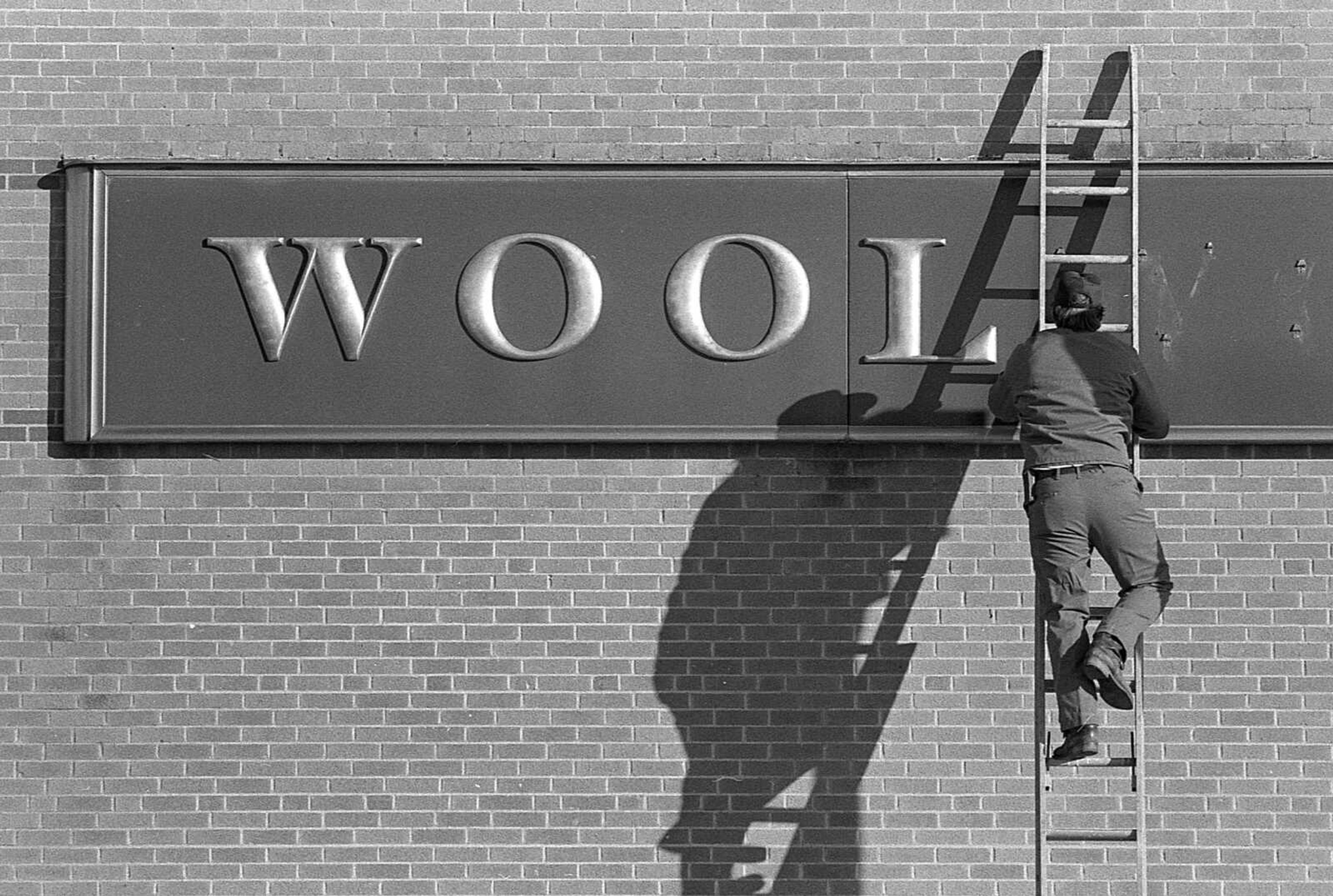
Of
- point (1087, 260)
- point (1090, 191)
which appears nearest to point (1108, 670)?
point (1087, 260)

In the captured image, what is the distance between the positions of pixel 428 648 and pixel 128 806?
1438 millimetres

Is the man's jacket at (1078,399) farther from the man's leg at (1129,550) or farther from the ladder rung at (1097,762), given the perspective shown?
the ladder rung at (1097,762)

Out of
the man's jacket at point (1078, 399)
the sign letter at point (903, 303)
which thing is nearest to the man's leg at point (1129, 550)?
the man's jacket at point (1078, 399)

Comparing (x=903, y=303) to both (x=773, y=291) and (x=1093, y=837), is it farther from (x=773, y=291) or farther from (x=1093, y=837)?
(x=1093, y=837)

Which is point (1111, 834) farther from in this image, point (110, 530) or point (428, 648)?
point (110, 530)

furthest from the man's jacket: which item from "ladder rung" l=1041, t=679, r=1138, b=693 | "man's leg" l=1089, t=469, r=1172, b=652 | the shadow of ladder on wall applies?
"ladder rung" l=1041, t=679, r=1138, b=693

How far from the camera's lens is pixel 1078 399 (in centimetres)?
625

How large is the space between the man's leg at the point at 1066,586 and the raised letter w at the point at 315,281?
9.56 ft

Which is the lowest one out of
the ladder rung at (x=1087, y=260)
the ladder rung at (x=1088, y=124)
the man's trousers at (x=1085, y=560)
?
the man's trousers at (x=1085, y=560)

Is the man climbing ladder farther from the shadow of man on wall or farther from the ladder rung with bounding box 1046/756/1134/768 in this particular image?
the shadow of man on wall

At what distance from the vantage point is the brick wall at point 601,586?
693 centimetres

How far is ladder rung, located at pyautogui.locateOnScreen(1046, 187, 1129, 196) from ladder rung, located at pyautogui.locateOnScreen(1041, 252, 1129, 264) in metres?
0.26

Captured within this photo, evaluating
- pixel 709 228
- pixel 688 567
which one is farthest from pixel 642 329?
pixel 688 567

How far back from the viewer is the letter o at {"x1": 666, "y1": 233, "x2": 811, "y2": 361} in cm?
704
